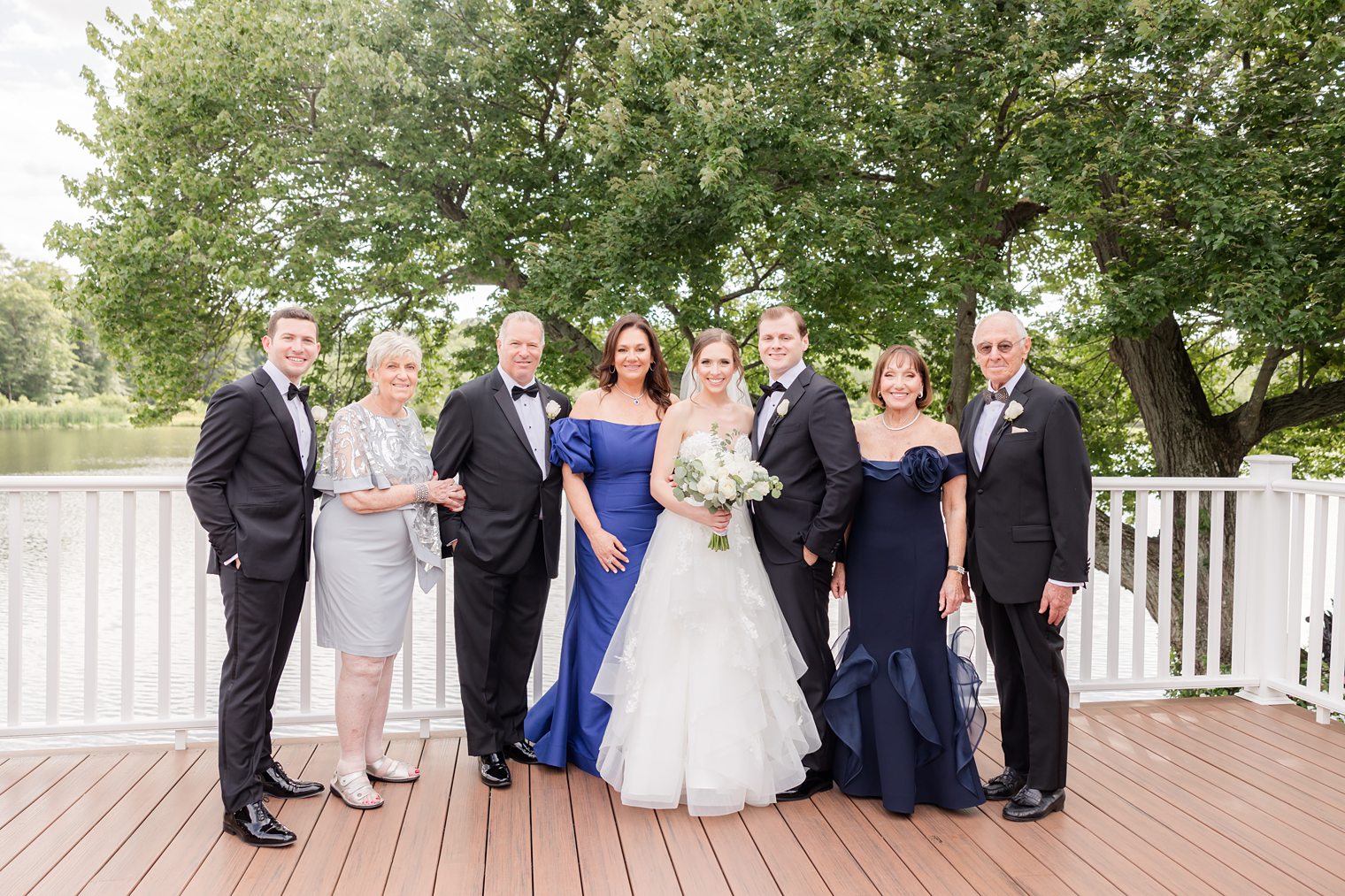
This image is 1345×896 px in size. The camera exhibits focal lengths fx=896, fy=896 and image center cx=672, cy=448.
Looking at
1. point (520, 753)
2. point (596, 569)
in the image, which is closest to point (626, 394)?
point (596, 569)

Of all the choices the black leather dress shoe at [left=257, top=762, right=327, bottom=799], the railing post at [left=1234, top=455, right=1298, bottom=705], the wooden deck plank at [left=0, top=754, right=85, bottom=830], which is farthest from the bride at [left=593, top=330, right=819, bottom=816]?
the railing post at [left=1234, top=455, right=1298, bottom=705]

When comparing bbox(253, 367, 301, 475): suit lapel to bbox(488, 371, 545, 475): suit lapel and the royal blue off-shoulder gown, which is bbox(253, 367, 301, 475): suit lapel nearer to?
bbox(488, 371, 545, 475): suit lapel

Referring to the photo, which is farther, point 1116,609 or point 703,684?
point 1116,609

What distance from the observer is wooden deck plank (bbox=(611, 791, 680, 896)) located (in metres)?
2.61

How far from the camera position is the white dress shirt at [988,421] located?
316cm

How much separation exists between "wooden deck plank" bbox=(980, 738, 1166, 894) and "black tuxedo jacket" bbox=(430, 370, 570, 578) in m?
1.86

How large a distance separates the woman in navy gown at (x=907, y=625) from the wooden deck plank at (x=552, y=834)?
3.26ft

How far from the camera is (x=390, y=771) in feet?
11.0

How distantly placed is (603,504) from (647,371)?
21.1 inches

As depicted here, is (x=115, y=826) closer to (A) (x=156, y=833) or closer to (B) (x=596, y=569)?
(A) (x=156, y=833)

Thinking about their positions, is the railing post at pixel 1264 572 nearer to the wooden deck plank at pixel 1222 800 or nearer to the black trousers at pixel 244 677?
the wooden deck plank at pixel 1222 800

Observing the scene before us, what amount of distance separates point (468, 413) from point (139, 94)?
11.3 m

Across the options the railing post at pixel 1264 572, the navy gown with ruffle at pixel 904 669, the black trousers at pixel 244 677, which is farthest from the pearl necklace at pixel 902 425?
the railing post at pixel 1264 572

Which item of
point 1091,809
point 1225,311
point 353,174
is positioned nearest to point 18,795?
point 1091,809
